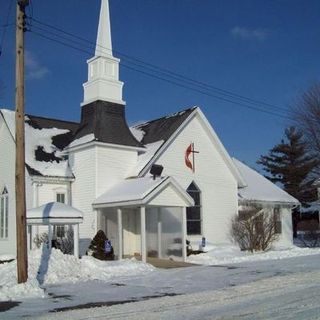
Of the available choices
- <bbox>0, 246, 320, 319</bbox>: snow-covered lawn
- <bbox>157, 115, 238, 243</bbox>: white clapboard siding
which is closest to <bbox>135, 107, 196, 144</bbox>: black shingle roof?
<bbox>157, 115, 238, 243</bbox>: white clapboard siding

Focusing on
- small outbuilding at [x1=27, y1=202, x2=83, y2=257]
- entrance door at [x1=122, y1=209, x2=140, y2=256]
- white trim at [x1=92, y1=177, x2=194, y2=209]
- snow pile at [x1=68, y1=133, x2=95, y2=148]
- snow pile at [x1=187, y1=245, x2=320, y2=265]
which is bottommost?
snow pile at [x1=187, y1=245, x2=320, y2=265]

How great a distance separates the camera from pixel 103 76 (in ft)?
96.1

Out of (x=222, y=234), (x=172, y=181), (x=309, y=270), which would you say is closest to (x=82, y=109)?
(x=172, y=181)

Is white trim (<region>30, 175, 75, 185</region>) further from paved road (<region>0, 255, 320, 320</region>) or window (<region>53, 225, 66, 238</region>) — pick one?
paved road (<region>0, 255, 320, 320</region>)

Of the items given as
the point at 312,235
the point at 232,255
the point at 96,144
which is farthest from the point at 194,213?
the point at 312,235

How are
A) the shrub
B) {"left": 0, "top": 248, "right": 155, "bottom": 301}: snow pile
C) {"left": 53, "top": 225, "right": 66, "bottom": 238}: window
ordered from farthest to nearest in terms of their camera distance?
1. the shrub
2. {"left": 53, "top": 225, "right": 66, "bottom": 238}: window
3. {"left": 0, "top": 248, "right": 155, "bottom": 301}: snow pile

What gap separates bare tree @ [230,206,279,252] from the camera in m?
28.6

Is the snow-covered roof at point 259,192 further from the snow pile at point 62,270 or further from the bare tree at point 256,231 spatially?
the snow pile at point 62,270

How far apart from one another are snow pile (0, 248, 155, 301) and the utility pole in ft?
2.30

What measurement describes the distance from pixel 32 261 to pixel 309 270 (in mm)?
9273

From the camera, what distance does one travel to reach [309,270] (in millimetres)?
18844

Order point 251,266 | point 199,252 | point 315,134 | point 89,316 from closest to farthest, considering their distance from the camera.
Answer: point 89,316 → point 251,266 → point 199,252 → point 315,134

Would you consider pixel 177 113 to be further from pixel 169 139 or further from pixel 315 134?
pixel 315 134

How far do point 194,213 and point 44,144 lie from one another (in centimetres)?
875
